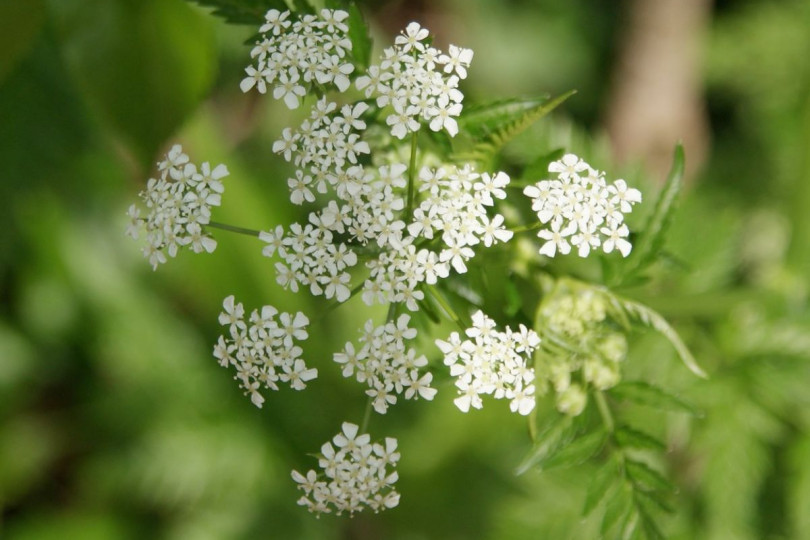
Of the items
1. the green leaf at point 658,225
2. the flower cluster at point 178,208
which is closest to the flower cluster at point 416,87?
the flower cluster at point 178,208

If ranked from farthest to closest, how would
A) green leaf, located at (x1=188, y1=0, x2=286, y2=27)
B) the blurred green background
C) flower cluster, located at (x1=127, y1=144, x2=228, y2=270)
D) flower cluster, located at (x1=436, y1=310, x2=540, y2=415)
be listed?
the blurred green background, green leaf, located at (x1=188, y1=0, x2=286, y2=27), flower cluster, located at (x1=127, y1=144, x2=228, y2=270), flower cluster, located at (x1=436, y1=310, x2=540, y2=415)

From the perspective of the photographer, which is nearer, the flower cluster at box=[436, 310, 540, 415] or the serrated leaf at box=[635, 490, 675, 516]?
the flower cluster at box=[436, 310, 540, 415]

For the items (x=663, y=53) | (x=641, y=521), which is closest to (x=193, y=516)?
(x=641, y=521)

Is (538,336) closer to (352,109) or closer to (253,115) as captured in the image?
(352,109)

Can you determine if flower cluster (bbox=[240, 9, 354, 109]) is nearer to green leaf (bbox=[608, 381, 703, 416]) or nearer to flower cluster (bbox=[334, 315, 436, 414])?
flower cluster (bbox=[334, 315, 436, 414])

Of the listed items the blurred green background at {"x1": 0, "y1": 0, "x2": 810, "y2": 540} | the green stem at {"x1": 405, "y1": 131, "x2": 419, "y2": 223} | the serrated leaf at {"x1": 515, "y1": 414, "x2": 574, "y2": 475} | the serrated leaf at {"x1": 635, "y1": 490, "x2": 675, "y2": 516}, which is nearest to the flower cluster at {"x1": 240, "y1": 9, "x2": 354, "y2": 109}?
the green stem at {"x1": 405, "y1": 131, "x2": 419, "y2": 223}
